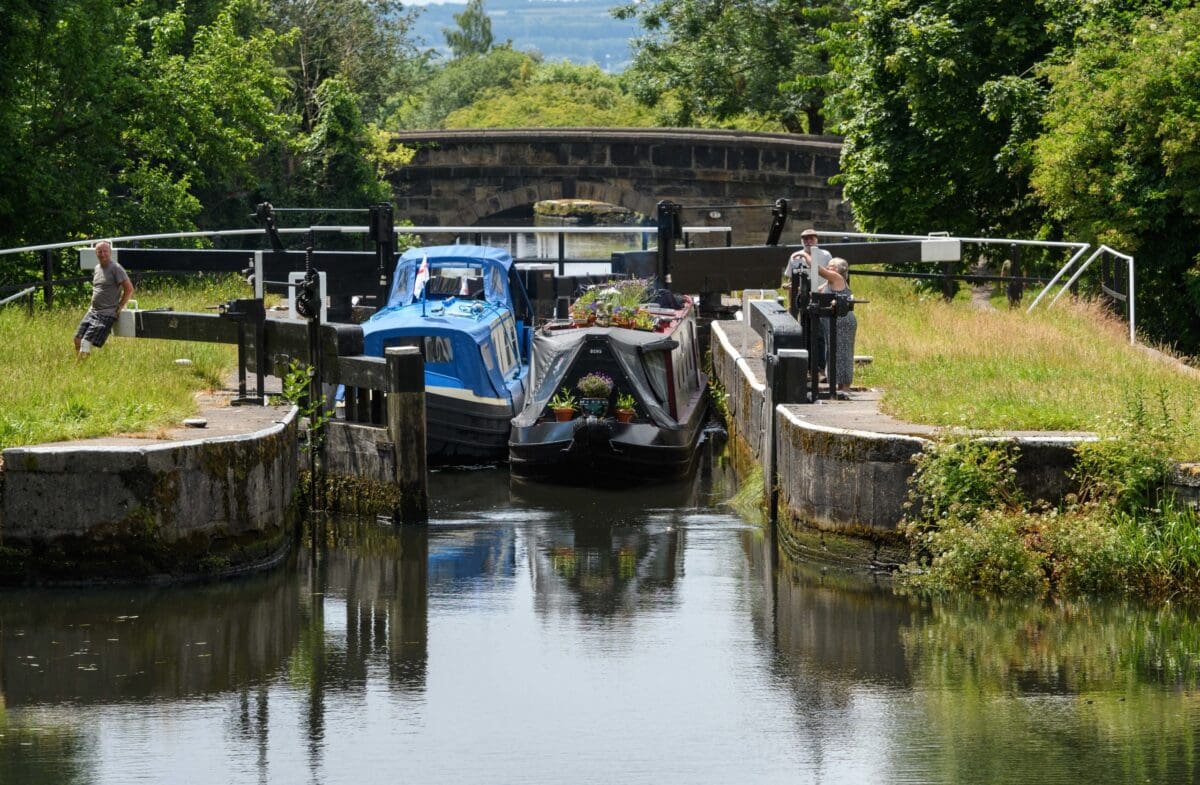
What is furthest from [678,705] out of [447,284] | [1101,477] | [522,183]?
[522,183]

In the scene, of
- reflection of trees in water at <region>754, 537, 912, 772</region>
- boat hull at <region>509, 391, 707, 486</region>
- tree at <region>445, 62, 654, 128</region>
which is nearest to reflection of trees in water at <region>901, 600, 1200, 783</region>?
reflection of trees in water at <region>754, 537, 912, 772</region>

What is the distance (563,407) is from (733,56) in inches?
1190

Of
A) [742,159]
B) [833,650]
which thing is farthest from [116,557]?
[742,159]

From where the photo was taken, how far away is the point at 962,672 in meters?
12.3

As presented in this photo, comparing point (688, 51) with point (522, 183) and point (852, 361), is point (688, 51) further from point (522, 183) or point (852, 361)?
point (852, 361)

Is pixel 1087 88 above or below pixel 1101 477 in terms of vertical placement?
above

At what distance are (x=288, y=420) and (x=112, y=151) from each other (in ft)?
51.6

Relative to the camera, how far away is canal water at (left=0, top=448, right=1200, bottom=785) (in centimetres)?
1045

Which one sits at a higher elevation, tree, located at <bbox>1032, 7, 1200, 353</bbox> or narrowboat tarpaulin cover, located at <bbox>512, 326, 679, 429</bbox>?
tree, located at <bbox>1032, 7, 1200, 353</bbox>

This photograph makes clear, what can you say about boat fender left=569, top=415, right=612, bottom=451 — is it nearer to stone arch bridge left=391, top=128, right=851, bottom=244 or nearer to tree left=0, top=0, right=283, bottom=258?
A: tree left=0, top=0, right=283, bottom=258

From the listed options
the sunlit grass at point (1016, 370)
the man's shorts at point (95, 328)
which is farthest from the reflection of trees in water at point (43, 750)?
the man's shorts at point (95, 328)

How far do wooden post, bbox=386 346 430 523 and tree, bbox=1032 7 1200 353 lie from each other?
12829mm

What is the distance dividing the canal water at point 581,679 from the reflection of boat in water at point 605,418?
3.55 m

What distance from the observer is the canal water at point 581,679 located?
34.3 ft
